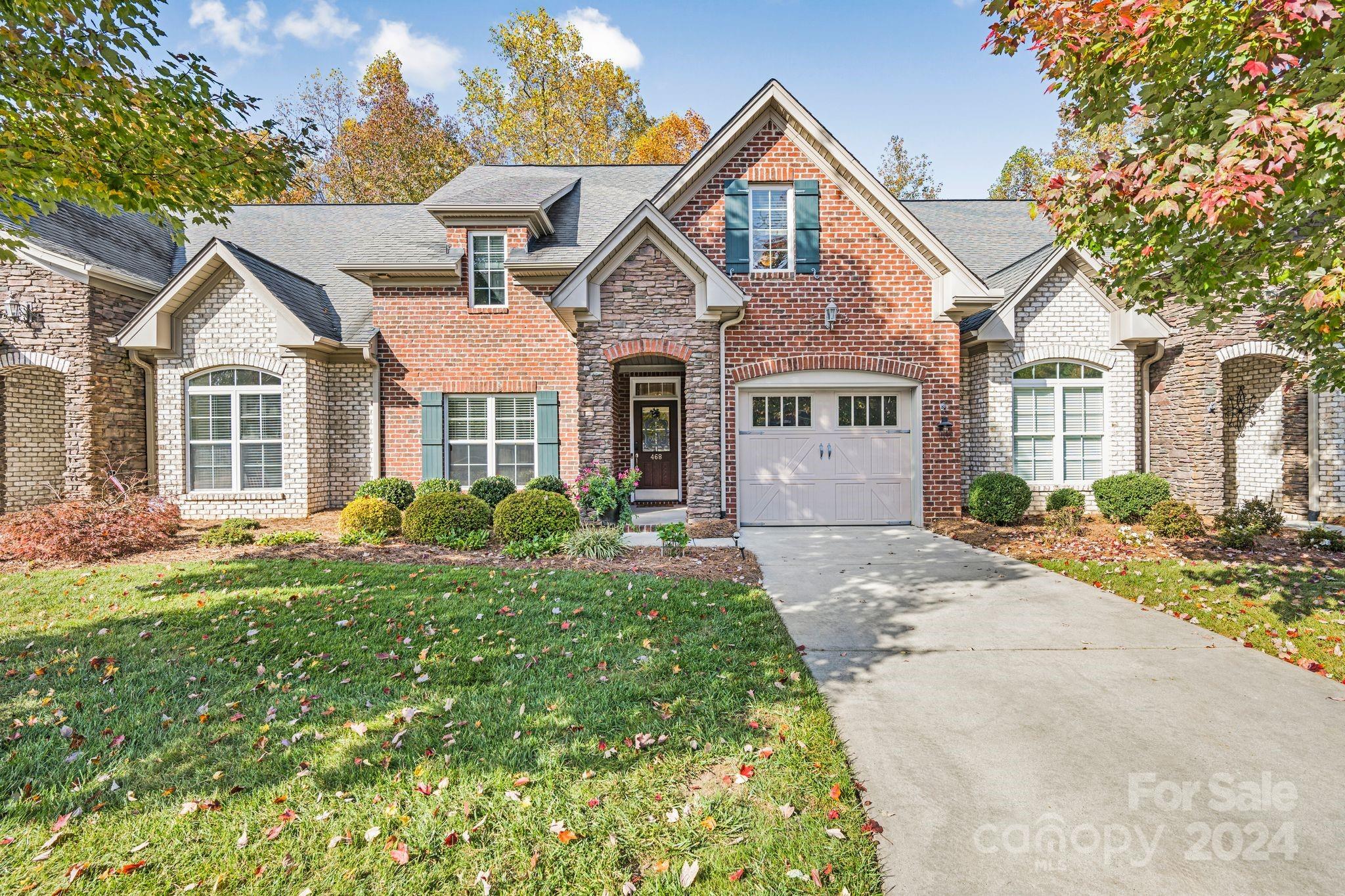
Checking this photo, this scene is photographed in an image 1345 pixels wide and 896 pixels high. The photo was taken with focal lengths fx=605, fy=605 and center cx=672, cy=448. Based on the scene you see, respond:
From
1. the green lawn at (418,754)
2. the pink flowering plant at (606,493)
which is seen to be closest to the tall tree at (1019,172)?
the pink flowering plant at (606,493)

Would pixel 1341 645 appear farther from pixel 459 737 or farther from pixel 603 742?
pixel 459 737

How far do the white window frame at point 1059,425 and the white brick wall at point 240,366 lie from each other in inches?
522

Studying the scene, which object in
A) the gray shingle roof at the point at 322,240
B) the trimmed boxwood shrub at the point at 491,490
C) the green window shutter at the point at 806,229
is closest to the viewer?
the green window shutter at the point at 806,229

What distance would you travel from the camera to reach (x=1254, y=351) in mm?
10258

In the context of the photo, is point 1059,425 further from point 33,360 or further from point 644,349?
point 33,360

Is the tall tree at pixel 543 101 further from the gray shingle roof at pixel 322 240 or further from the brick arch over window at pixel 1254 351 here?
the brick arch over window at pixel 1254 351

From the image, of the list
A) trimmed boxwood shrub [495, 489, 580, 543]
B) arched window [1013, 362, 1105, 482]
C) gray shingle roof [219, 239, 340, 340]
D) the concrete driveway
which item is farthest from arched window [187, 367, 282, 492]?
arched window [1013, 362, 1105, 482]

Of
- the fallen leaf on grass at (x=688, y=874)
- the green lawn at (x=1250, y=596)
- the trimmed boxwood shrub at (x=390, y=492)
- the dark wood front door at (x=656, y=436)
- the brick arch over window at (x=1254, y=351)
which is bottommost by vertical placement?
the fallen leaf on grass at (x=688, y=874)

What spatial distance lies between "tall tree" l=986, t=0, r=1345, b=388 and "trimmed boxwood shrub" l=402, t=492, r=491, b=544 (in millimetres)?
7838

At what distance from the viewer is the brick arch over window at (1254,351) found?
400 inches

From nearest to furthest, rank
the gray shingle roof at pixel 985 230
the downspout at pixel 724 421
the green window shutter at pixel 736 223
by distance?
the downspout at pixel 724 421
the green window shutter at pixel 736 223
the gray shingle roof at pixel 985 230

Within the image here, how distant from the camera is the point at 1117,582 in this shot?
6406mm

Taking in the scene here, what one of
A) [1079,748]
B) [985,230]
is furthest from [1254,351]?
[1079,748]

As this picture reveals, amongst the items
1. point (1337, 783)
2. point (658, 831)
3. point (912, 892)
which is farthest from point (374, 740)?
point (1337, 783)
